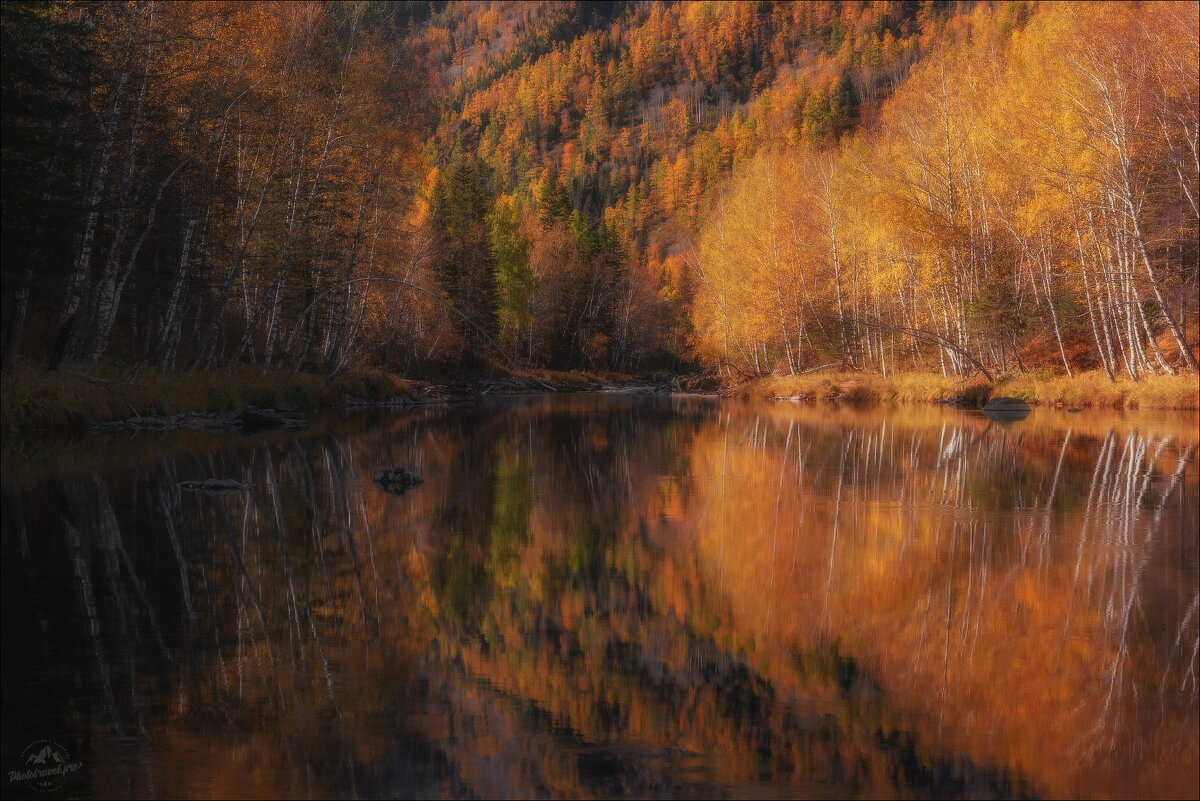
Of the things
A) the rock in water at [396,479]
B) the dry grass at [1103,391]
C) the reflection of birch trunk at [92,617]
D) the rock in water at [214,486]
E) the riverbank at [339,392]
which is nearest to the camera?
the reflection of birch trunk at [92,617]

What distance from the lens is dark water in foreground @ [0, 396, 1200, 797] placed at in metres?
3.97

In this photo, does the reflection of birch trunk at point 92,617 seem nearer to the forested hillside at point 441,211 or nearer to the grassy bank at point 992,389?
the forested hillside at point 441,211

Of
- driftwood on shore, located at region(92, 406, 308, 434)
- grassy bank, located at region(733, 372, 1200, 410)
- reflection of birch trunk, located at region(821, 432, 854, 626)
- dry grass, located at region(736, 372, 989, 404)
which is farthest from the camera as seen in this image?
dry grass, located at region(736, 372, 989, 404)

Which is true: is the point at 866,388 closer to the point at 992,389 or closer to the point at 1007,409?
the point at 992,389

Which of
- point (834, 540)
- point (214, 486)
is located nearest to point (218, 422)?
point (214, 486)

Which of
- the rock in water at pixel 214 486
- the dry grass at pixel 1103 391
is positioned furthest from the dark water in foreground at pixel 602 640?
the dry grass at pixel 1103 391

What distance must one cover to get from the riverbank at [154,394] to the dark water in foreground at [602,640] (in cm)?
716

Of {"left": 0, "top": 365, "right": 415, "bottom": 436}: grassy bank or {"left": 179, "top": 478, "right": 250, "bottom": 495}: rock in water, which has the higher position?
{"left": 0, "top": 365, "right": 415, "bottom": 436}: grassy bank

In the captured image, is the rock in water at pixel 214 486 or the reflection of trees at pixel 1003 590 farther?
the rock in water at pixel 214 486

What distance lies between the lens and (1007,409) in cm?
2989

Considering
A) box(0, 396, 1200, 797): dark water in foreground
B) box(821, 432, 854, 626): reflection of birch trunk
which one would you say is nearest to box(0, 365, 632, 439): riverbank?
box(821, 432, 854, 626): reflection of birch trunk

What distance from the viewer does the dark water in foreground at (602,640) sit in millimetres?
3973

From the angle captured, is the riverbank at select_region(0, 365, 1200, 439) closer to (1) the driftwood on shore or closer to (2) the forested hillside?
(1) the driftwood on shore

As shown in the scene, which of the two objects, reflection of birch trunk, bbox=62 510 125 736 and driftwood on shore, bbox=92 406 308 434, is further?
driftwood on shore, bbox=92 406 308 434
